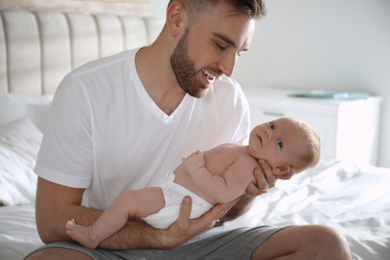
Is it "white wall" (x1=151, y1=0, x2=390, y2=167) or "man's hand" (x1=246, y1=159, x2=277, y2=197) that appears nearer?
"man's hand" (x1=246, y1=159, x2=277, y2=197)

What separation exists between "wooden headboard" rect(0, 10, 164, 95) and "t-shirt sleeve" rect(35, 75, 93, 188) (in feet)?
3.98

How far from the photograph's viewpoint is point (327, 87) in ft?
12.6

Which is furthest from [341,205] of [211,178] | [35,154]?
[35,154]

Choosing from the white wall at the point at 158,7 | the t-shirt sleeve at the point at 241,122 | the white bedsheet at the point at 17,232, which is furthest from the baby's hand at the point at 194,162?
the white wall at the point at 158,7

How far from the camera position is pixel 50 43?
9.37ft

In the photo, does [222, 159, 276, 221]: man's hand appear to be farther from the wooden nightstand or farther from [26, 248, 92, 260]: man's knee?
the wooden nightstand

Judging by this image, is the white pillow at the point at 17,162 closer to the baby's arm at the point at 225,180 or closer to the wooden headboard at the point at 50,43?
the wooden headboard at the point at 50,43

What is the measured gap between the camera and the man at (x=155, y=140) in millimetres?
1519

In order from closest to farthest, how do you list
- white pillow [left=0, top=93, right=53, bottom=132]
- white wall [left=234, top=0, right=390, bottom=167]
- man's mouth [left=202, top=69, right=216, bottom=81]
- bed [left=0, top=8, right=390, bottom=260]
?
man's mouth [left=202, top=69, right=216, bottom=81], bed [left=0, top=8, right=390, bottom=260], white pillow [left=0, top=93, right=53, bottom=132], white wall [left=234, top=0, right=390, bottom=167]

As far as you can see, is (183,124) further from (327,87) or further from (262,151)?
(327,87)

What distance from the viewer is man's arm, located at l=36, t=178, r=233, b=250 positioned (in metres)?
1.51

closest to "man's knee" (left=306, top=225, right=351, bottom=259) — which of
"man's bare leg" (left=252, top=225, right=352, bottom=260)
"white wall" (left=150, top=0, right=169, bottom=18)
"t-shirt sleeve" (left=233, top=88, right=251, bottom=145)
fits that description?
"man's bare leg" (left=252, top=225, right=352, bottom=260)

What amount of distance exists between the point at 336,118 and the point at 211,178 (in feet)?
6.19

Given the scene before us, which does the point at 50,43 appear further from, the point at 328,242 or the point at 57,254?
the point at 328,242
